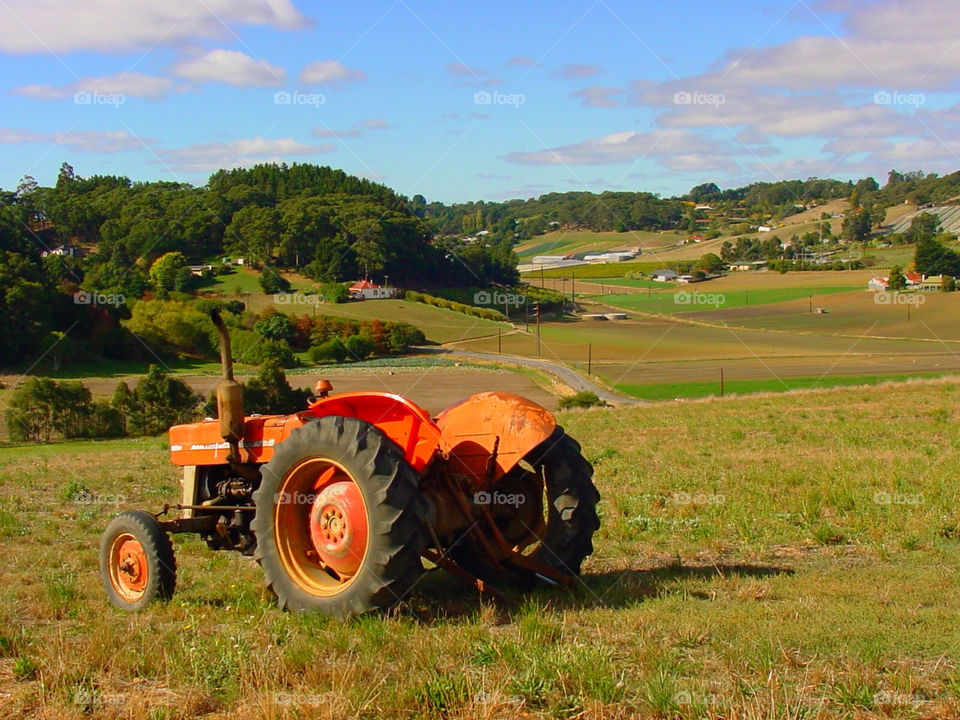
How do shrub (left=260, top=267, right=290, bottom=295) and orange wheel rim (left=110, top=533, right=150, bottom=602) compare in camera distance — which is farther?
shrub (left=260, top=267, right=290, bottom=295)

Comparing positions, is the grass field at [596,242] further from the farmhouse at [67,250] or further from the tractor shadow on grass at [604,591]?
the tractor shadow on grass at [604,591]

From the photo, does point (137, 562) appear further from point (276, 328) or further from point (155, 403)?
point (276, 328)

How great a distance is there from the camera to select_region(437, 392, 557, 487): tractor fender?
7.44 m

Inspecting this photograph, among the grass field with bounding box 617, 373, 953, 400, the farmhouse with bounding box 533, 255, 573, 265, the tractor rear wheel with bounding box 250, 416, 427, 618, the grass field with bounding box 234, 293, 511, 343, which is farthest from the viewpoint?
the farmhouse with bounding box 533, 255, 573, 265

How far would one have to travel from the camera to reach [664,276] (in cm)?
11844

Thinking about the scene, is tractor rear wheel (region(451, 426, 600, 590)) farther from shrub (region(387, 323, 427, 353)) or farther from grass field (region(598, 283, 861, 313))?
grass field (region(598, 283, 861, 313))

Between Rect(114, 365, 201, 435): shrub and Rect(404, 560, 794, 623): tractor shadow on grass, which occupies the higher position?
Rect(404, 560, 794, 623): tractor shadow on grass

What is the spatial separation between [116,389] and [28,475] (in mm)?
Answer: 29613

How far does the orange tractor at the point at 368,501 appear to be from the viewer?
6523 mm

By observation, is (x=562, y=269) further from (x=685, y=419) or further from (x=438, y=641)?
(x=438, y=641)

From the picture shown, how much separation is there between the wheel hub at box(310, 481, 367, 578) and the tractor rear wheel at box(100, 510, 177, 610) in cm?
169

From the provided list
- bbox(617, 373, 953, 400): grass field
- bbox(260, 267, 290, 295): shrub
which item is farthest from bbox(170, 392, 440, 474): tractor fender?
bbox(260, 267, 290, 295): shrub

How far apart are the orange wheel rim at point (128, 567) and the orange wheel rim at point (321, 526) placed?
5.66 ft

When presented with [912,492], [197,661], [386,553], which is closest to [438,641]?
[386,553]
